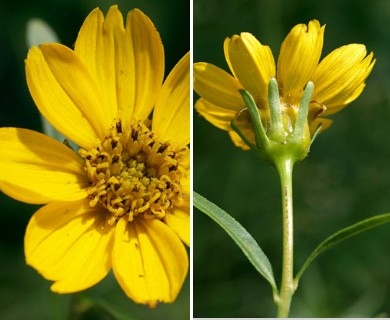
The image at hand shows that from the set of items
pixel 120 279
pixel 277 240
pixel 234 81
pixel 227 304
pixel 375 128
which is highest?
pixel 234 81

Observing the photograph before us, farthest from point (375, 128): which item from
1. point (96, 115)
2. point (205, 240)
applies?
point (96, 115)

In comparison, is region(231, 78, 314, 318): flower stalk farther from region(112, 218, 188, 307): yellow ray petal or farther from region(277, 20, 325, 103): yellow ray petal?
region(112, 218, 188, 307): yellow ray petal

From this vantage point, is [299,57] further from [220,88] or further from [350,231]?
[350,231]

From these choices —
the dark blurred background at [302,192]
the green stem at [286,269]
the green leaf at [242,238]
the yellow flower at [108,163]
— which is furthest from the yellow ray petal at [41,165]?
the dark blurred background at [302,192]

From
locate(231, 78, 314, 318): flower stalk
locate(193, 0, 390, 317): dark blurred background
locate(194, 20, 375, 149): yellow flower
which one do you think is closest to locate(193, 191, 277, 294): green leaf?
locate(231, 78, 314, 318): flower stalk

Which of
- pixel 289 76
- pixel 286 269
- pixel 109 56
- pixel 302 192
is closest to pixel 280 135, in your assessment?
pixel 289 76

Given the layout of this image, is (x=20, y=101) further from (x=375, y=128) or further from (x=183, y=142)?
(x=375, y=128)
